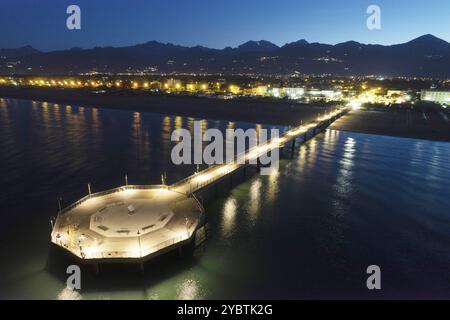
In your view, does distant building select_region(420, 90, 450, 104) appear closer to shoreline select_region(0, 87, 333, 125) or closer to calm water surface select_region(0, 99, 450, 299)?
shoreline select_region(0, 87, 333, 125)

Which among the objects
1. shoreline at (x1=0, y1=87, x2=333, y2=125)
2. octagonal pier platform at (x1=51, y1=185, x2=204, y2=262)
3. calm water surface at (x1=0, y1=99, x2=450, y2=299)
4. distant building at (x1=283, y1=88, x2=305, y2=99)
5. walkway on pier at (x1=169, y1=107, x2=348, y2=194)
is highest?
distant building at (x1=283, y1=88, x2=305, y2=99)

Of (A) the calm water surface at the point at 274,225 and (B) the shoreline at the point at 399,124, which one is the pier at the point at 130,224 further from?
(B) the shoreline at the point at 399,124

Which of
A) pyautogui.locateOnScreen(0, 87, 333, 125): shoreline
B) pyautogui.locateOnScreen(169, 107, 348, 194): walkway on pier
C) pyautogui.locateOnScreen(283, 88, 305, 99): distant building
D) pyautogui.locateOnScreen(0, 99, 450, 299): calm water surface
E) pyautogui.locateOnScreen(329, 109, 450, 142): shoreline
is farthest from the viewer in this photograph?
pyautogui.locateOnScreen(283, 88, 305, 99): distant building

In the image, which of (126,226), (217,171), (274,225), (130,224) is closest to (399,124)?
(217,171)

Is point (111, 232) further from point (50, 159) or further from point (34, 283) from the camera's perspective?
point (50, 159)

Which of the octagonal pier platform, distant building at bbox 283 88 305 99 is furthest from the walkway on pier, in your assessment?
distant building at bbox 283 88 305 99

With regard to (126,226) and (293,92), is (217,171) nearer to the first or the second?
(126,226)
